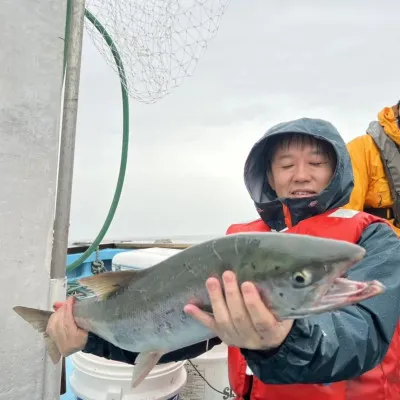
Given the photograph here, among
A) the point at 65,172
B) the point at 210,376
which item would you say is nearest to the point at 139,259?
the point at 210,376

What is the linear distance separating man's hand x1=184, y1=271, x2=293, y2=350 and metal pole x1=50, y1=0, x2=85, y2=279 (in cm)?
143

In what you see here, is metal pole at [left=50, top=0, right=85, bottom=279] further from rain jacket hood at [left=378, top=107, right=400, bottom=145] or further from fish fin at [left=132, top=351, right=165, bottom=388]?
rain jacket hood at [left=378, top=107, right=400, bottom=145]

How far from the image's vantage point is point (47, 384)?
2.79 m

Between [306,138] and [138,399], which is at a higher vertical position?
[306,138]

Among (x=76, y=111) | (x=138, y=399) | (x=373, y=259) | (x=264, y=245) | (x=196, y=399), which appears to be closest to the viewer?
(x=264, y=245)

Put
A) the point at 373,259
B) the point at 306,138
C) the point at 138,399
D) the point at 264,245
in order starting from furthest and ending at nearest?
the point at 138,399, the point at 306,138, the point at 373,259, the point at 264,245

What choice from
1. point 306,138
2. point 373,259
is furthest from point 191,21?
point 373,259

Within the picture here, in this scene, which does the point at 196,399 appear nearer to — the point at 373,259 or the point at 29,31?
the point at 373,259

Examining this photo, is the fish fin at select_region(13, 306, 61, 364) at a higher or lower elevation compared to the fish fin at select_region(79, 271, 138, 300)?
lower

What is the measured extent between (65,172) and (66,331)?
1006 millimetres

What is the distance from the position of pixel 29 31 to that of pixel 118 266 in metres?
3.03

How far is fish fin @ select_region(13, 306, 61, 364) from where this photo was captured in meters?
2.43

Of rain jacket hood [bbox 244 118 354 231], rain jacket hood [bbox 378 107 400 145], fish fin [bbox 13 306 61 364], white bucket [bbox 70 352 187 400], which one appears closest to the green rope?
white bucket [bbox 70 352 187 400]

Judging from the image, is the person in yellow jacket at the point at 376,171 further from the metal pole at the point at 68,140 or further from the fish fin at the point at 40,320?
the fish fin at the point at 40,320
